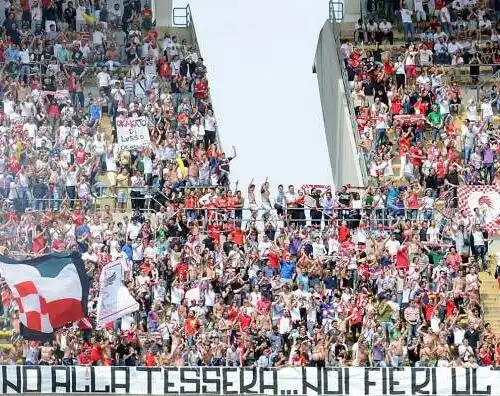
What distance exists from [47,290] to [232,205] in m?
10.4

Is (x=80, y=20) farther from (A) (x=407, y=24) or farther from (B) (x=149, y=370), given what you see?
(B) (x=149, y=370)

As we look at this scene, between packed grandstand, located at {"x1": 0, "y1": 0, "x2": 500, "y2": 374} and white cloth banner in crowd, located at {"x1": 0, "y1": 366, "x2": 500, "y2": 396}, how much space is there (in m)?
1.08

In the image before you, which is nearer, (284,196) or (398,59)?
(284,196)

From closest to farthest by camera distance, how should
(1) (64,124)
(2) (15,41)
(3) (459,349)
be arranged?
(3) (459,349) → (1) (64,124) → (2) (15,41)

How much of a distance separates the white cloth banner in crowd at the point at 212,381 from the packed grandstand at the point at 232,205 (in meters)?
1.08

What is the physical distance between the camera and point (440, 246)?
54.2 meters

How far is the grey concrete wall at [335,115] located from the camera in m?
61.8

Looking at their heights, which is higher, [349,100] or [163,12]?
[163,12]

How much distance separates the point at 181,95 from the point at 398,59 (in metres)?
6.25

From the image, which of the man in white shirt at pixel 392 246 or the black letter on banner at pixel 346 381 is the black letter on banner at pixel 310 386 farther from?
the man in white shirt at pixel 392 246

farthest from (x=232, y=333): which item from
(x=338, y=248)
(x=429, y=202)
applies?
(x=429, y=202)

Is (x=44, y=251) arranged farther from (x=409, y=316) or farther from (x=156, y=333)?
(x=409, y=316)

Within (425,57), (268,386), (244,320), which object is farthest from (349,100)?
(268,386)

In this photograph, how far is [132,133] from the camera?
190 feet
